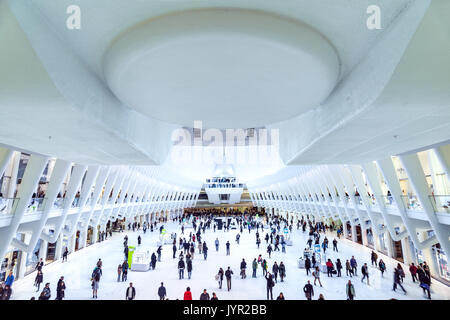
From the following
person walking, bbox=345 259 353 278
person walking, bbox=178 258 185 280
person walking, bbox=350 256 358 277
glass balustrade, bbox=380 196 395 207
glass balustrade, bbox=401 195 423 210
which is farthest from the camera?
glass balustrade, bbox=380 196 395 207


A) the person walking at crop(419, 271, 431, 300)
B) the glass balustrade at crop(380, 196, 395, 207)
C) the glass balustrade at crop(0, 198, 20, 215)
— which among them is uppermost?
the glass balustrade at crop(380, 196, 395, 207)

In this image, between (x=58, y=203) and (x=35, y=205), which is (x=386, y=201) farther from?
(x=58, y=203)

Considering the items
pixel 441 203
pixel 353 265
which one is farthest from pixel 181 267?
pixel 441 203

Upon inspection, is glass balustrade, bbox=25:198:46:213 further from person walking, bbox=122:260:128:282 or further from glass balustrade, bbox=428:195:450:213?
glass balustrade, bbox=428:195:450:213

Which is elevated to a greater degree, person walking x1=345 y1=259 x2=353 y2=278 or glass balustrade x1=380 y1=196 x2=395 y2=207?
glass balustrade x1=380 y1=196 x2=395 y2=207

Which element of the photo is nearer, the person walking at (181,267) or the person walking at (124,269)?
the person walking at (124,269)

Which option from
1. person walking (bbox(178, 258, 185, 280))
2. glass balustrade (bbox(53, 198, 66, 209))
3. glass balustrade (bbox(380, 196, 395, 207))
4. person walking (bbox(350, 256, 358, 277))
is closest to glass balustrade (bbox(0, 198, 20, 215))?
glass balustrade (bbox(53, 198, 66, 209))

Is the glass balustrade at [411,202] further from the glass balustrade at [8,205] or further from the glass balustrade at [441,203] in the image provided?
the glass balustrade at [8,205]

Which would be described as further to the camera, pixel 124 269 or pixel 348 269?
pixel 348 269

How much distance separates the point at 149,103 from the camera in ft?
17.8

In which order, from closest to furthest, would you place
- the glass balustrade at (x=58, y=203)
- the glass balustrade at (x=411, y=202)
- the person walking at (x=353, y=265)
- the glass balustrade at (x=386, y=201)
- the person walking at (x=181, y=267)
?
the glass balustrade at (x=411, y=202) < the person walking at (x=181, y=267) < the person walking at (x=353, y=265) < the glass balustrade at (x=58, y=203) < the glass balustrade at (x=386, y=201)

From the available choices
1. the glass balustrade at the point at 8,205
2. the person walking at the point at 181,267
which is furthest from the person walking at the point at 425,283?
the glass balustrade at the point at 8,205

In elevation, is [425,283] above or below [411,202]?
below
